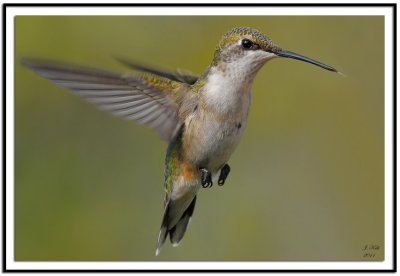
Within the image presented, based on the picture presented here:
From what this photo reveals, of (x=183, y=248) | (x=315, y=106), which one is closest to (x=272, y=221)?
(x=183, y=248)

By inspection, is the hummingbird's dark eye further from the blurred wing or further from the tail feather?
the tail feather

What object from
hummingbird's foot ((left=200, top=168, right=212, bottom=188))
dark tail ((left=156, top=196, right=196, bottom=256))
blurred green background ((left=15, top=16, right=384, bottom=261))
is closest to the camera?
hummingbird's foot ((left=200, top=168, right=212, bottom=188))

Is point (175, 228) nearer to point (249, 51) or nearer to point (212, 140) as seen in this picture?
point (212, 140)

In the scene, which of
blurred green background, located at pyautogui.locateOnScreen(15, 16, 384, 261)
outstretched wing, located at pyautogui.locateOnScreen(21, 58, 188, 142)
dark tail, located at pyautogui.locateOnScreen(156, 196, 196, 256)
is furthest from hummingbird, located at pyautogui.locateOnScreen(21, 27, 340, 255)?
blurred green background, located at pyautogui.locateOnScreen(15, 16, 384, 261)

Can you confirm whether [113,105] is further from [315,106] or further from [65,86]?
[315,106]

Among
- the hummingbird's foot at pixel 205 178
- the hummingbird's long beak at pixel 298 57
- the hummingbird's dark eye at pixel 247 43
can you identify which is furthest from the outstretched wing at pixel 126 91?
the hummingbird's long beak at pixel 298 57

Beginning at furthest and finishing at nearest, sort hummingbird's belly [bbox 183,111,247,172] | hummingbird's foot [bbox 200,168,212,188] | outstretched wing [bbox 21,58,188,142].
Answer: hummingbird's foot [bbox 200,168,212,188]
hummingbird's belly [bbox 183,111,247,172]
outstretched wing [bbox 21,58,188,142]

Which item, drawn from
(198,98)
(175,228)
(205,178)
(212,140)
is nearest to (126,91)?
(198,98)
